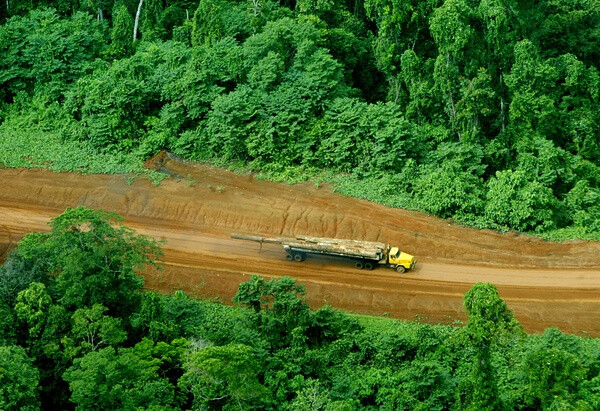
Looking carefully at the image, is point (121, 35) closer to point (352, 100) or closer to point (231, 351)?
point (352, 100)

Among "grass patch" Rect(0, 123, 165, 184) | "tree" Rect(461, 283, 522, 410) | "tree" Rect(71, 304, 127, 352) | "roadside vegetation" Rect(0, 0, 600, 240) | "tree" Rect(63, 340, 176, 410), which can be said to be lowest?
"tree" Rect(63, 340, 176, 410)

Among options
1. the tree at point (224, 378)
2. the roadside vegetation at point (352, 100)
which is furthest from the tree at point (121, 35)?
the tree at point (224, 378)

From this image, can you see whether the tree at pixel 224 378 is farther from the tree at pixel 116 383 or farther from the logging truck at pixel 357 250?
the logging truck at pixel 357 250

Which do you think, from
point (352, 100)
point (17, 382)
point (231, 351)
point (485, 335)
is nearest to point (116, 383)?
point (17, 382)

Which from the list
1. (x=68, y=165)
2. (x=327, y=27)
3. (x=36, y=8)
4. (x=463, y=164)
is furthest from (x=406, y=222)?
(x=36, y=8)

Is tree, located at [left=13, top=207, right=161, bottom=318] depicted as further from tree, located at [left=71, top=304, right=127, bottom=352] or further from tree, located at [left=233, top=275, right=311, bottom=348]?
tree, located at [left=233, top=275, right=311, bottom=348]

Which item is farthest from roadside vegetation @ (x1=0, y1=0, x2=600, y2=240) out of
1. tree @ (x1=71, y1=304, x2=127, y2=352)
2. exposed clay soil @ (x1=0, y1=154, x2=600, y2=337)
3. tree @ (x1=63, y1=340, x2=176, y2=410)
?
tree @ (x1=63, y1=340, x2=176, y2=410)
